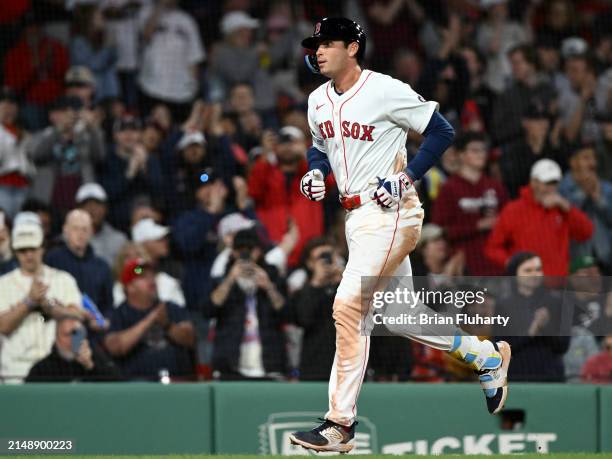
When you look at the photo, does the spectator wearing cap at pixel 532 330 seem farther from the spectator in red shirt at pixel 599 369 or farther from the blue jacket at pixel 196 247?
the blue jacket at pixel 196 247

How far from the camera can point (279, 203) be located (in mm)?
10648

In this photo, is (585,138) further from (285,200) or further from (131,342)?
(131,342)

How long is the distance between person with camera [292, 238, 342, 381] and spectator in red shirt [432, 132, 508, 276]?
5.14 ft

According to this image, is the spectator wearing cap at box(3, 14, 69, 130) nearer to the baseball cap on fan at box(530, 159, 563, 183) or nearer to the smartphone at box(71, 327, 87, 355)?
the smartphone at box(71, 327, 87, 355)

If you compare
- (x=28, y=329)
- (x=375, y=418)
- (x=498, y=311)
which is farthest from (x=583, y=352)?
(x=28, y=329)

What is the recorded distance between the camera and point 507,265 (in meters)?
9.38

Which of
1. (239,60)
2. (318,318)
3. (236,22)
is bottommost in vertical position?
(318,318)

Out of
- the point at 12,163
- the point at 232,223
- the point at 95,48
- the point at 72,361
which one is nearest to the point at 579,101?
the point at 232,223

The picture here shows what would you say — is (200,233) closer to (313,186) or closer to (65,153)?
(65,153)

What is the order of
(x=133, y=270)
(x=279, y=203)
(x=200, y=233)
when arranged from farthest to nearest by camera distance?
(x=279, y=203) < (x=200, y=233) < (x=133, y=270)

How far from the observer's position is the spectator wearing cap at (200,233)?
31.7ft

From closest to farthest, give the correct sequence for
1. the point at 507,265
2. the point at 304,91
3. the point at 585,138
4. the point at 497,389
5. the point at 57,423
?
1. the point at 497,389
2. the point at 57,423
3. the point at 507,265
4. the point at 585,138
5. the point at 304,91

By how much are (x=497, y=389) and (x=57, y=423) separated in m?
2.95

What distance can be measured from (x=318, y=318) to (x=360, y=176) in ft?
8.22
